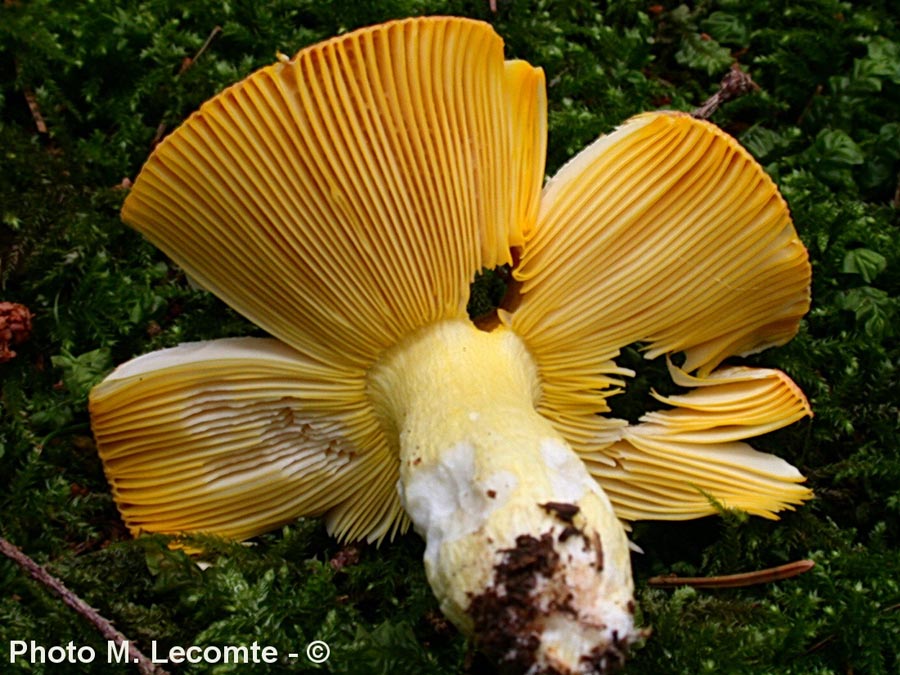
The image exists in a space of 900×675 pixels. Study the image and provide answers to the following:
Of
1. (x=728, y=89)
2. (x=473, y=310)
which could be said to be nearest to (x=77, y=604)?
(x=473, y=310)

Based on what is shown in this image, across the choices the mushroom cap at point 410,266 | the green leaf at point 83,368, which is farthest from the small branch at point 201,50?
A: the mushroom cap at point 410,266

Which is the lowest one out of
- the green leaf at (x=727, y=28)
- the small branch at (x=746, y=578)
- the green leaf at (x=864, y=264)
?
the small branch at (x=746, y=578)

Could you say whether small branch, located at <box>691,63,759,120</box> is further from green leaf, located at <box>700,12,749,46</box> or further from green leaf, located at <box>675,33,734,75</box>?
green leaf, located at <box>700,12,749,46</box>

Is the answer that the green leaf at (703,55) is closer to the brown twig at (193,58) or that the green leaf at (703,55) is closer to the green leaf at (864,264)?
the green leaf at (864,264)

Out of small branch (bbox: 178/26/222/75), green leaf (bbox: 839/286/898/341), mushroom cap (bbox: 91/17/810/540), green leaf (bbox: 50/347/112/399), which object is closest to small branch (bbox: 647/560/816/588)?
mushroom cap (bbox: 91/17/810/540)

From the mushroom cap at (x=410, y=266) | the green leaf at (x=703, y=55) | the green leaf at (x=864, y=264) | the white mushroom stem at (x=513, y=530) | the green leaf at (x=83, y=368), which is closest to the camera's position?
the white mushroom stem at (x=513, y=530)

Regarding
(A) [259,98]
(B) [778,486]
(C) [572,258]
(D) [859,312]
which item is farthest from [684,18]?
(A) [259,98]
